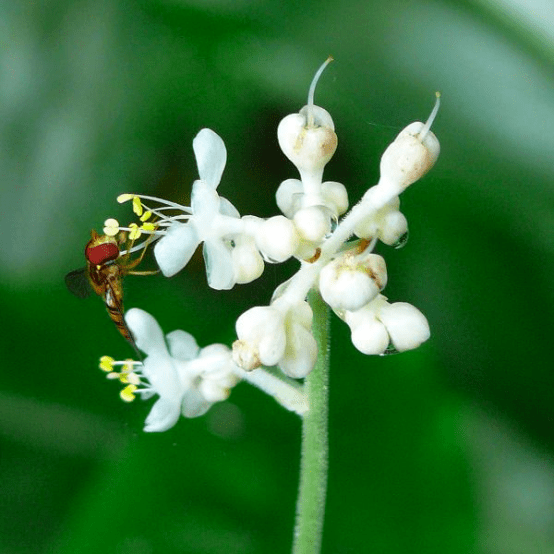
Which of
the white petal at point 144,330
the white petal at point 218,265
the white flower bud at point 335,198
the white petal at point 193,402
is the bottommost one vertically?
the white petal at point 193,402

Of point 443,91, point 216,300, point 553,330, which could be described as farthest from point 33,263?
point 553,330

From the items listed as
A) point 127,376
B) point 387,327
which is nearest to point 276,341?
point 387,327

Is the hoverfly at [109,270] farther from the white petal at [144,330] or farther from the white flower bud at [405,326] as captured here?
the white flower bud at [405,326]

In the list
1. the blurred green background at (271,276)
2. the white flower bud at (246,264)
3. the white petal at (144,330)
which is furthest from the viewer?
the blurred green background at (271,276)

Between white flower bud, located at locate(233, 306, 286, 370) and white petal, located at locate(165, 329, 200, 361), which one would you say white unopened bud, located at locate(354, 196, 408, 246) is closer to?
white flower bud, located at locate(233, 306, 286, 370)

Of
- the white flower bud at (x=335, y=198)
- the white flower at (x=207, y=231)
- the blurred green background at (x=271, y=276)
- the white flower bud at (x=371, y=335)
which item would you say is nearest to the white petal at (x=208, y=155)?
the white flower at (x=207, y=231)

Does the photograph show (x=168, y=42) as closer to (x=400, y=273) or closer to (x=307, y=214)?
(x=400, y=273)

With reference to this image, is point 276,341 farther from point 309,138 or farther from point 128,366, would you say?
point 128,366

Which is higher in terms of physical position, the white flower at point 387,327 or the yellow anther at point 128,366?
the white flower at point 387,327

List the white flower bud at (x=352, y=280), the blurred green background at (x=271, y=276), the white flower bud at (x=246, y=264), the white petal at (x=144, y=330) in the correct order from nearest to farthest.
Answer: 1. the white flower bud at (x=352, y=280)
2. the white flower bud at (x=246, y=264)
3. the white petal at (x=144, y=330)
4. the blurred green background at (x=271, y=276)

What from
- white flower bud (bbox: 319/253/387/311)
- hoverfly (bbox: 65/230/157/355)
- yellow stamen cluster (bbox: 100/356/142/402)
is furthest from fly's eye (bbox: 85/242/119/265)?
white flower bud (bbox: 319/253/387/311)
